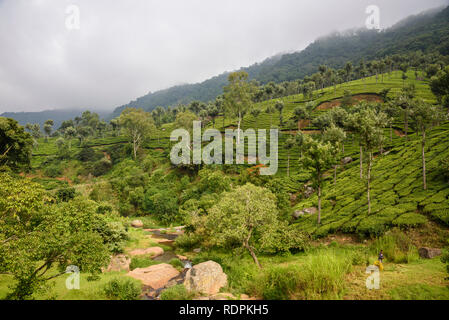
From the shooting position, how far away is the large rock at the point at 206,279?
1529cm

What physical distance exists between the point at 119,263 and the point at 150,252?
447 cm

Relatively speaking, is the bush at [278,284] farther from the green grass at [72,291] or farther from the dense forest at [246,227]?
the green grass at [72,291]

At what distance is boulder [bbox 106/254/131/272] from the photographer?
22.2m

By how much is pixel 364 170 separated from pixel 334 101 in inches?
3018

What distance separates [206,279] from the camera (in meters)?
15.8

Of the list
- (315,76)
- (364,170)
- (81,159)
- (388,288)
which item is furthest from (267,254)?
(315,76)

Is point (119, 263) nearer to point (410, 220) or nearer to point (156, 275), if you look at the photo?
point (156, 275)

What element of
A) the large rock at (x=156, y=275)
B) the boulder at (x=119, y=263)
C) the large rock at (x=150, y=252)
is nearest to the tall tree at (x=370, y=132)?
the large rock at (x=156, y=275)

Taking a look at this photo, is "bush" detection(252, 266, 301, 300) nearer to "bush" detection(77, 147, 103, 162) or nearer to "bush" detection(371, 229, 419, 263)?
"bush" detection(371, 229, 419, 263)

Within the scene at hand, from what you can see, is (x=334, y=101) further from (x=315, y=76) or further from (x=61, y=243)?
(x=61, y=243)

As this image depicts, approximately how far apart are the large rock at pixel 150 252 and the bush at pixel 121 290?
11.1 meters

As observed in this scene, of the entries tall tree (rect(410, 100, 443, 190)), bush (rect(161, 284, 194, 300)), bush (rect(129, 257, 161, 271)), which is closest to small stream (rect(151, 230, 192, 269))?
bush (rect(129, 257, 161, 271))
